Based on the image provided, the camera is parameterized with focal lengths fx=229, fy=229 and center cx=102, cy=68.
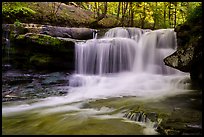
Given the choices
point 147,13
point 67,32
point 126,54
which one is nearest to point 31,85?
point 67,32

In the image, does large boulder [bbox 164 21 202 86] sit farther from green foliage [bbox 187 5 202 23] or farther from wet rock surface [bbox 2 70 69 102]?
wet rock surface [bbox 2 70 69 102]

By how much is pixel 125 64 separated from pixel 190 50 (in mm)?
4733

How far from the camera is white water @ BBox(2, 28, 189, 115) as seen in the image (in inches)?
344

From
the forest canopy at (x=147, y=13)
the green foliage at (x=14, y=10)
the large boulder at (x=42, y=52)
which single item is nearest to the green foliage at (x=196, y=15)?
the large boulder at (x=42, y=52)

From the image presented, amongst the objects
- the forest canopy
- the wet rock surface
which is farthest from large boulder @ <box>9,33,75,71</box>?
the forest canopy

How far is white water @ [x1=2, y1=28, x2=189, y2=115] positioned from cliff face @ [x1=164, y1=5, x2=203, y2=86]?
2107mm

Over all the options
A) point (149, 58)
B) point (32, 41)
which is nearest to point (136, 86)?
point (149, 58)

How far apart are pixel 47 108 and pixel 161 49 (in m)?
5.80

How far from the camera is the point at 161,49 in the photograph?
9914mm

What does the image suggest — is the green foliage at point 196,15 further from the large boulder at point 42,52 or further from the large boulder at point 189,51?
the large boulder at point 42,52

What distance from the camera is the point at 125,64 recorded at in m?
10.3

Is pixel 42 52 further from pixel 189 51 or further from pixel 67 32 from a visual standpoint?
pixel 189 51

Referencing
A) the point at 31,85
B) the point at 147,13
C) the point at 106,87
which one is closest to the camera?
the point at 31,85

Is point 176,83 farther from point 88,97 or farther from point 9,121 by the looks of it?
point 9,121
